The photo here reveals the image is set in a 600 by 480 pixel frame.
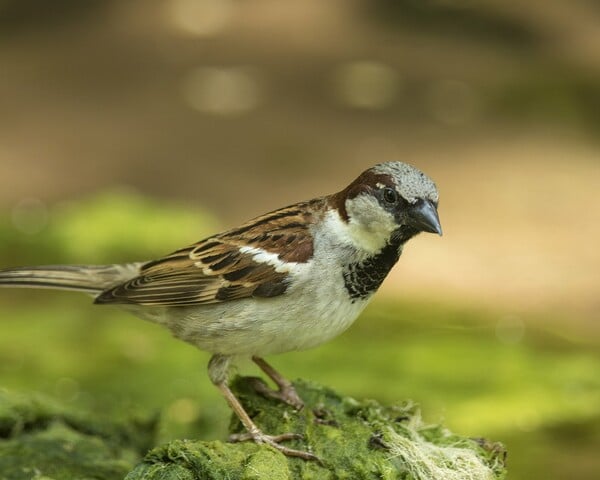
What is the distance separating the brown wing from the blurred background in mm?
817

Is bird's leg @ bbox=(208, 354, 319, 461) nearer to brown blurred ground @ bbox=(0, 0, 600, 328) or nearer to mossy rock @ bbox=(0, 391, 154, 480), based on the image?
mossy rock @ bbox=(0, 391, 154, 480)

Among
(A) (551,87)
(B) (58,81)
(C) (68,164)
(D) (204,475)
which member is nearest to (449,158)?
(A) (551,87)

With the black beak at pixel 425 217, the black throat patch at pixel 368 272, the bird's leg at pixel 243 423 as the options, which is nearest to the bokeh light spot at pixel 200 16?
the bird's leg at pixel 243 423

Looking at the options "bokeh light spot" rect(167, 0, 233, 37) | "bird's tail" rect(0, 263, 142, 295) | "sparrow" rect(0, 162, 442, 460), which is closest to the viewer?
"sparrow" rect(0, 162, 442, 460)

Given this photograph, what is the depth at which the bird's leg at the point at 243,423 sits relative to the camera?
12.2 ft

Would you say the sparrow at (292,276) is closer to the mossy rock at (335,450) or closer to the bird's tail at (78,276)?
the mossy rock at (335,450)

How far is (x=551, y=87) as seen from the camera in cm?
1135

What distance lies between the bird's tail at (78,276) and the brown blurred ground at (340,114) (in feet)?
11.1

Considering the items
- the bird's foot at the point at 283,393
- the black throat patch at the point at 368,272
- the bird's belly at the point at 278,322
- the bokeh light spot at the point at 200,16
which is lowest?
the bird's foot at the point at 283,393

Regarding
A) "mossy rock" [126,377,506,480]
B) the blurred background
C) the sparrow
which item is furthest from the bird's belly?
the blurred background

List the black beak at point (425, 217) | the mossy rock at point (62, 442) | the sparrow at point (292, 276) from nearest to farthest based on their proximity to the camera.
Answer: the black beak at point (425, 217), the sparrow at point (292, 276), the mossy rock at point (62, 442)

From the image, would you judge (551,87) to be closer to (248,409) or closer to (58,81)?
(58,81)

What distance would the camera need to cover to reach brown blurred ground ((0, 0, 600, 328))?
27.9ft

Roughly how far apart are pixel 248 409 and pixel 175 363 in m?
2.29
